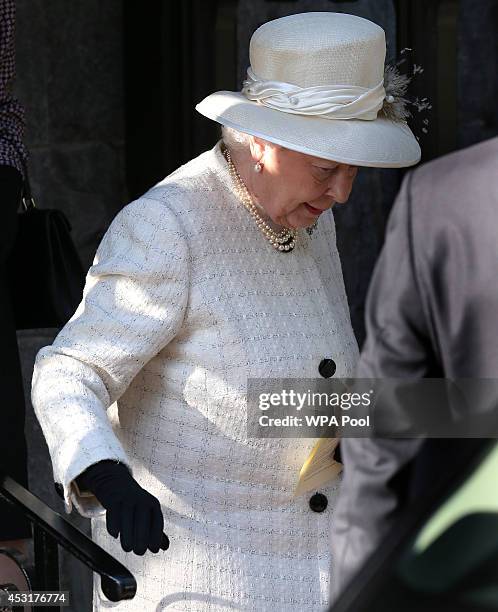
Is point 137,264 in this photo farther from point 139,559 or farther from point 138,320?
point 139,559

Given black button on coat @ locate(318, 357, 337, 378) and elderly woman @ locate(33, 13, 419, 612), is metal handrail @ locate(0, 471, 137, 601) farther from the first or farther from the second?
black button on coat @ locate(318, 357, 337, 378)

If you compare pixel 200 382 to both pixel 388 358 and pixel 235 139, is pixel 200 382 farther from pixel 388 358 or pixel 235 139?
pixel 388 358

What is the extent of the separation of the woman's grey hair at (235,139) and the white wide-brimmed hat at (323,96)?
0.20 ft

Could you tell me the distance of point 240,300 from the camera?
2891mm

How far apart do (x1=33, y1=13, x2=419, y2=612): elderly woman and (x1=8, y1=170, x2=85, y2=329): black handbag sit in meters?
0.72

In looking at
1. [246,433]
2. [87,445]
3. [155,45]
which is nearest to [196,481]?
[246,433]

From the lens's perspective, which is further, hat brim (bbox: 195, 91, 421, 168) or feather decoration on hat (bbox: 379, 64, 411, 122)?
feather decoration on hat (bbox: 379, 64, 411, 122)

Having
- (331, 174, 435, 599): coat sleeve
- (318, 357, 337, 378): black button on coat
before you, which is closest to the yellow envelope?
(318, 357, 337, 378): black button on coat

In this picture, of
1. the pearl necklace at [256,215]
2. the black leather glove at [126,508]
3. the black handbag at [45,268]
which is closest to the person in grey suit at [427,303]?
the black leather glove at [126,508]

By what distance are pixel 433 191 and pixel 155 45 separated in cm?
272

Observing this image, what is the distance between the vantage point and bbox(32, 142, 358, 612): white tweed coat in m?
2.79

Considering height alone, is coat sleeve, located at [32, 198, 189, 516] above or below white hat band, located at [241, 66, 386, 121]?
below

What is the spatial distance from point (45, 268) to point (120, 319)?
36.1 inches

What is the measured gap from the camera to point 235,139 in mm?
3000
